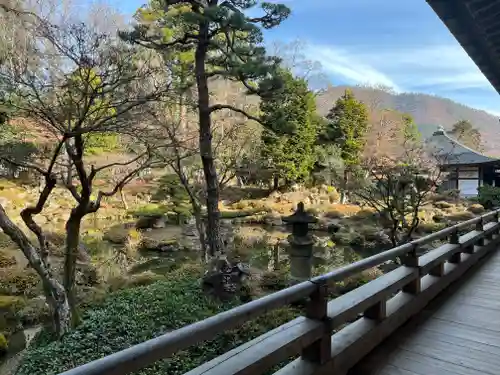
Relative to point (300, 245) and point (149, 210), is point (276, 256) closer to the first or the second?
point (300, 245)

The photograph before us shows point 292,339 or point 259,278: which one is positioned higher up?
point 292,339

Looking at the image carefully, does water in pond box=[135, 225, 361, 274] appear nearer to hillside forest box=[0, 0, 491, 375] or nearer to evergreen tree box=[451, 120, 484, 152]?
Answer: hillside forest box=[0, 0, 491, 375]

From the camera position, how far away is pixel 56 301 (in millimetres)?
4289

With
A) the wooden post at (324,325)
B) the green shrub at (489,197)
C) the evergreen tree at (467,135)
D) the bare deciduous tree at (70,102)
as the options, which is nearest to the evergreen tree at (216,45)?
the bare deciduous tree at (70,102)

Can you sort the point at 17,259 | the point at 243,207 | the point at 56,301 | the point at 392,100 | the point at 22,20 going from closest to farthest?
1. the point at 56,301
2. the point at 22,20
3. the point at 17,259
4. the point at 243,207
5. the point at 392,100

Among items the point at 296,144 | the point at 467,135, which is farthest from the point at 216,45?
the point at 467,135

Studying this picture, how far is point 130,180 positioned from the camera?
22.6ft

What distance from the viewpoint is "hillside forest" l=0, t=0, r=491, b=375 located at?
4477mm

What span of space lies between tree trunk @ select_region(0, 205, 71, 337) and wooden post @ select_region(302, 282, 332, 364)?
363cm

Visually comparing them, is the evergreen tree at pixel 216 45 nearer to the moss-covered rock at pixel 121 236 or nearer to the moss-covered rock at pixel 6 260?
the moss-covered rock at pixel 121 236

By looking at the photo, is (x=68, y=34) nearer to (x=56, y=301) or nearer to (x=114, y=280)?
(x=56, y=301)

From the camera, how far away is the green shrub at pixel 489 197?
16.5m

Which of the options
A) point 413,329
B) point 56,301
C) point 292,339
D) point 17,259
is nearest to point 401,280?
point 413,329

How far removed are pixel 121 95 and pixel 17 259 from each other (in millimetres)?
6889
